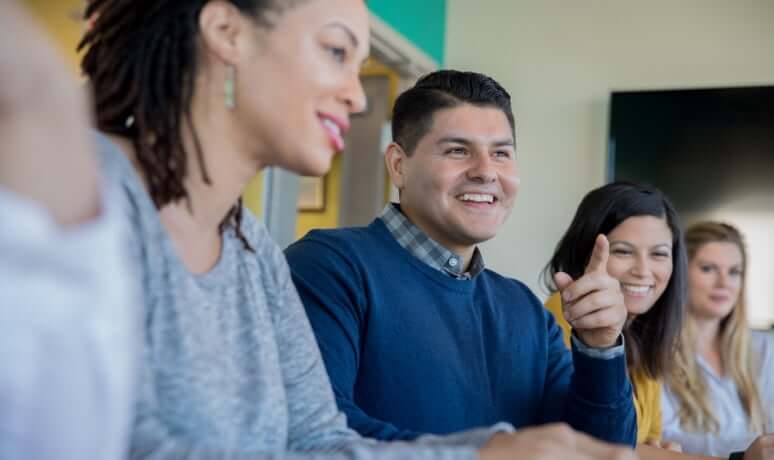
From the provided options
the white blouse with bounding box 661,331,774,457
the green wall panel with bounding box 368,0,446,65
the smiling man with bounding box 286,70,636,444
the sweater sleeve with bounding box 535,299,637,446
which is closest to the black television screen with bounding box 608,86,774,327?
the green wall panel with bounding box 368,0,446,65

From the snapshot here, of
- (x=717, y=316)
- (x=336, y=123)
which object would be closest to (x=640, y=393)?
(x=717, y=316)

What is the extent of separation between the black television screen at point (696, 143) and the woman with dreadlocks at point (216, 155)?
10.6 feet

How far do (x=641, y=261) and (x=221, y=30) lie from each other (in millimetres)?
1561

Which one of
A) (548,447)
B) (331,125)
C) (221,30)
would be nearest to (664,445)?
(548,447)

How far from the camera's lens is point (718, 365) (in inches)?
96.3

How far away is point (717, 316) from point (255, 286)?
2103 millimetres

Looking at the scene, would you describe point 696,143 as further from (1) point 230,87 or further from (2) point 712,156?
(1) point 230,87

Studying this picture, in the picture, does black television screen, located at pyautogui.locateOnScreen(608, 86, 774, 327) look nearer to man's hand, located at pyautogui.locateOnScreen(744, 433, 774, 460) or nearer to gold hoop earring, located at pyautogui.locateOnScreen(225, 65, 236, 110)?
man's hand, located at pyautogui.locateOnScreen(744, 433, 774, 460)

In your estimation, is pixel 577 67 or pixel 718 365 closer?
pixel 718 365

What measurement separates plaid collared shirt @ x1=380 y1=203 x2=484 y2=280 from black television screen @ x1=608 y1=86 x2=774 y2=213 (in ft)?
8.10

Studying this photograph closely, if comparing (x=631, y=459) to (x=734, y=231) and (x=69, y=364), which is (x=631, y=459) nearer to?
(x=69, y=364)

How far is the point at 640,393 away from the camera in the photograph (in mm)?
1959

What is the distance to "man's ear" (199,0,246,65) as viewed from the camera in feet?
2.40

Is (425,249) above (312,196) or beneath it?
beneath
